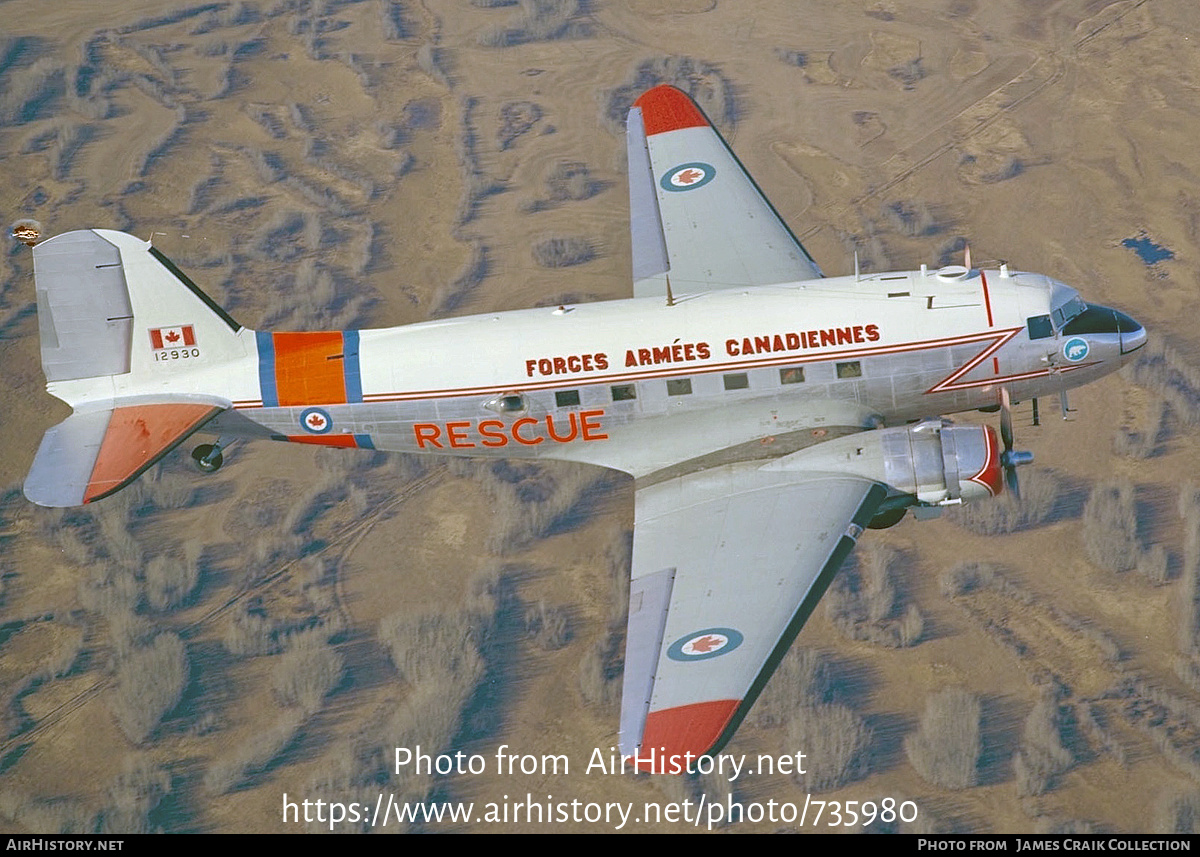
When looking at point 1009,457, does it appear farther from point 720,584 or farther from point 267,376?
point 267,376

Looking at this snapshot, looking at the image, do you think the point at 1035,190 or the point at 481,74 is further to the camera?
the point at 481,74

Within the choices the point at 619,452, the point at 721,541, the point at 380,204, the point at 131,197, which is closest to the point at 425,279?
the point at 380,204

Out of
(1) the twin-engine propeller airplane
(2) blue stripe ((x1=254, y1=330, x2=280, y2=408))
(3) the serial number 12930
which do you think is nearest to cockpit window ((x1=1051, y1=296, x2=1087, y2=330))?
(1) the twin-engine propeller airplane

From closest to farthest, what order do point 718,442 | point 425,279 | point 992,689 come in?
1. point 718,442
2. point 992,689
3. point 425,279

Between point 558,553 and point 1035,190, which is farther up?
point 1035,190

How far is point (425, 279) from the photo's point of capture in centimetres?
5422

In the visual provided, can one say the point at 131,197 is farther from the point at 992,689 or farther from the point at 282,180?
the point at 992,689

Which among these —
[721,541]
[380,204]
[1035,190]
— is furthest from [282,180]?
[721,541]

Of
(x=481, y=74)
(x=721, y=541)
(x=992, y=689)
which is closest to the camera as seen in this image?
(x=721, y=541)

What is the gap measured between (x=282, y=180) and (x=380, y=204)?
479 cm

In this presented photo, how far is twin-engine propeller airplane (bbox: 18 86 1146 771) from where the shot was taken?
102ft

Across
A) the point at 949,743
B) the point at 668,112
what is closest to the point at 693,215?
the point at 668,112

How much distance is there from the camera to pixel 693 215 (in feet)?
121

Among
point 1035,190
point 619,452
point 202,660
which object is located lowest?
point 202,660
